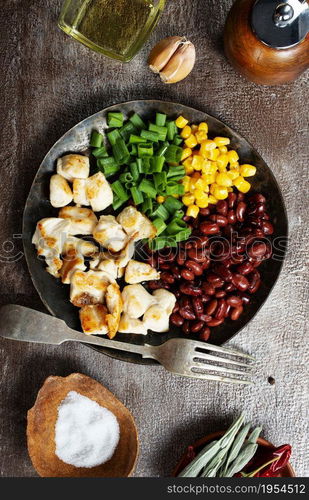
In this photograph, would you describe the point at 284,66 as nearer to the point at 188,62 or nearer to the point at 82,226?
the point at 188,62

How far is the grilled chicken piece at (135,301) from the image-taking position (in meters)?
2.30

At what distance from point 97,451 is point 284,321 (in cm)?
103

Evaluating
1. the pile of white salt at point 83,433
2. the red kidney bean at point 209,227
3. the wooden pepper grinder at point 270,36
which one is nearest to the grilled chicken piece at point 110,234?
the red kidney bean at point 209,227

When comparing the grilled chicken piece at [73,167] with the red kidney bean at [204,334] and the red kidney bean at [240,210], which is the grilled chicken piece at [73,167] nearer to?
the red kidney bean at [240,210]

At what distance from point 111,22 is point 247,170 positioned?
899 millimetres

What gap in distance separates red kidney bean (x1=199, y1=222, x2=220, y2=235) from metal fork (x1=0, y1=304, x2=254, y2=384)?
0.48m

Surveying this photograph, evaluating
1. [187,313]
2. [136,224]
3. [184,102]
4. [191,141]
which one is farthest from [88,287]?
[184,102]

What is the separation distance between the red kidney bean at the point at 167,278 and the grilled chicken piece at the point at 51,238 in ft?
1.48

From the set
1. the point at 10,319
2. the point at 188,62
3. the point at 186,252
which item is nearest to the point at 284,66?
the point at 188,62

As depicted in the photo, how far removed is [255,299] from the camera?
7.83ft

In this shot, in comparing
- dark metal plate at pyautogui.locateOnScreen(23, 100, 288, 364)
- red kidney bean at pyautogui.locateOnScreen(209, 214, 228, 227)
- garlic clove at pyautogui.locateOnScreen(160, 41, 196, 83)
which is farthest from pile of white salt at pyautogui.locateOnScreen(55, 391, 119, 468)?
garlic clove at pyautogui.locateOnScreen(160, 41, 196, 83)

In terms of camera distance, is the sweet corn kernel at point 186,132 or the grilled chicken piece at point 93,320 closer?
the grilled chicken piece at point 93,320

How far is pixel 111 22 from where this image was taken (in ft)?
7.84

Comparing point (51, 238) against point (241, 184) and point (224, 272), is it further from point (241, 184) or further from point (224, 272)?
point (241, 184)
